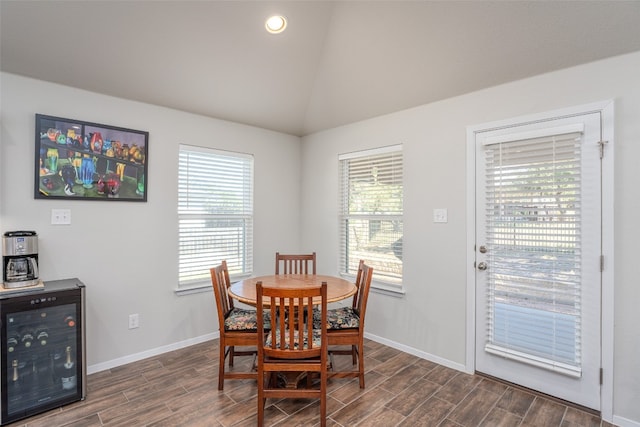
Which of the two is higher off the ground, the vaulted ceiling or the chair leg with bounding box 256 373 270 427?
the vaulted ceiling

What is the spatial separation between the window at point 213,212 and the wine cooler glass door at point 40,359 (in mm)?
1055

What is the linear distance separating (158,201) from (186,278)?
846 millimetres

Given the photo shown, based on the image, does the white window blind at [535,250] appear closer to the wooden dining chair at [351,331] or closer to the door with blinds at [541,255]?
the door with blinds at [541,255]

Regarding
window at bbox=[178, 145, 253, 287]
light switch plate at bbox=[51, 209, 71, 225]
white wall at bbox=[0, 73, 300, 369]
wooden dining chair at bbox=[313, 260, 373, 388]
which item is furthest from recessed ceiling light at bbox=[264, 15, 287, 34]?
light switch plate at bbox=[51, 209, 71, 225]

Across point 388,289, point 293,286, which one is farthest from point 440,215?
point 293,286

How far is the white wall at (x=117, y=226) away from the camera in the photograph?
7.87 ft

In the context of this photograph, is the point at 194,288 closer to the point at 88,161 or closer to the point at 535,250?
the point at 88,161

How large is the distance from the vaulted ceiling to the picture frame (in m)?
0.36

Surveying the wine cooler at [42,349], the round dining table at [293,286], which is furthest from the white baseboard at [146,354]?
the round dining table at [293,286]

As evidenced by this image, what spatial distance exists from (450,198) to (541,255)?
2.69 ft

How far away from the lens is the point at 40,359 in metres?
2.21

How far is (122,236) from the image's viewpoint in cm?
288

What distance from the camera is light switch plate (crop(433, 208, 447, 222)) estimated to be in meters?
2.89

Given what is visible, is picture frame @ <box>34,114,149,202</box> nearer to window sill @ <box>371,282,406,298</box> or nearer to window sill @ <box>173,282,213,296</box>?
window sill @ <box>173,282,213,296</box>
